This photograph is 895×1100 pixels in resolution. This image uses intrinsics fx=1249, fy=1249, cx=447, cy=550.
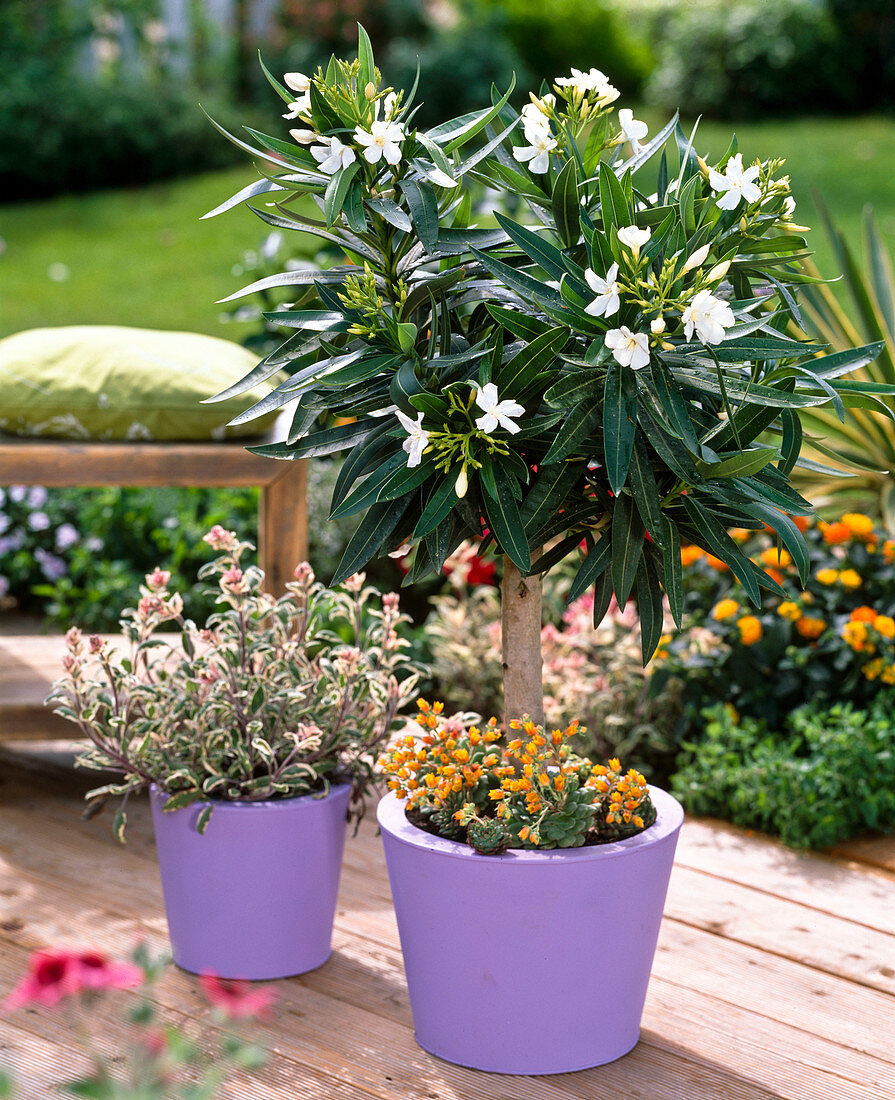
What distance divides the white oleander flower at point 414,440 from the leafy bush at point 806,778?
4.38ft

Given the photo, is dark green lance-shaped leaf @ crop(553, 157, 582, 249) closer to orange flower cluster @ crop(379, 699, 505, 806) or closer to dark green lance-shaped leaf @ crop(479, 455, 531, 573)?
dark green lance-shaped leaf @ crop(479, 455, 531, 573)

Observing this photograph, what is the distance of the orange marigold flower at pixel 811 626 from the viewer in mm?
2771

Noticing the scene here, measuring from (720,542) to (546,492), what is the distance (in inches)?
9.3

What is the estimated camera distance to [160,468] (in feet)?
8.10

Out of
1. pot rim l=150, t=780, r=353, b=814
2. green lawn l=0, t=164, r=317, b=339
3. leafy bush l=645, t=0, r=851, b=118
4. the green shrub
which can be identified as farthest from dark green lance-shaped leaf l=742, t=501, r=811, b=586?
leafy bush l=645, t=0, r=851, b=118

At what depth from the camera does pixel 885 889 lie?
2373 mm

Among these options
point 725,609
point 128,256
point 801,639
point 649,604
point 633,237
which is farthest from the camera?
point 128,256

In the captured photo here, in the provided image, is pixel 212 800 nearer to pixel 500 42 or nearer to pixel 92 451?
pixel 92 451

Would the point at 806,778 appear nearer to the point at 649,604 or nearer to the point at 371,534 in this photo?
the point at 649,604

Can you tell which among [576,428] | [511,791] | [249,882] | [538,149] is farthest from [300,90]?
[249,882]

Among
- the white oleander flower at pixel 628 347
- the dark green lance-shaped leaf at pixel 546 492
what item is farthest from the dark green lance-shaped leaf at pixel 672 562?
the white oleander flower at pixel 628 347

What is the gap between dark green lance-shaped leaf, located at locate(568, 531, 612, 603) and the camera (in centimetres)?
166

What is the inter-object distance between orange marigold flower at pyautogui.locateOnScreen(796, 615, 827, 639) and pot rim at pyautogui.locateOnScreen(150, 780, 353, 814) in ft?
4.03

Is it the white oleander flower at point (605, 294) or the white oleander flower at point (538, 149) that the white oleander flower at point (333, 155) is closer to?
the white oleander flower at point (538, 149)
